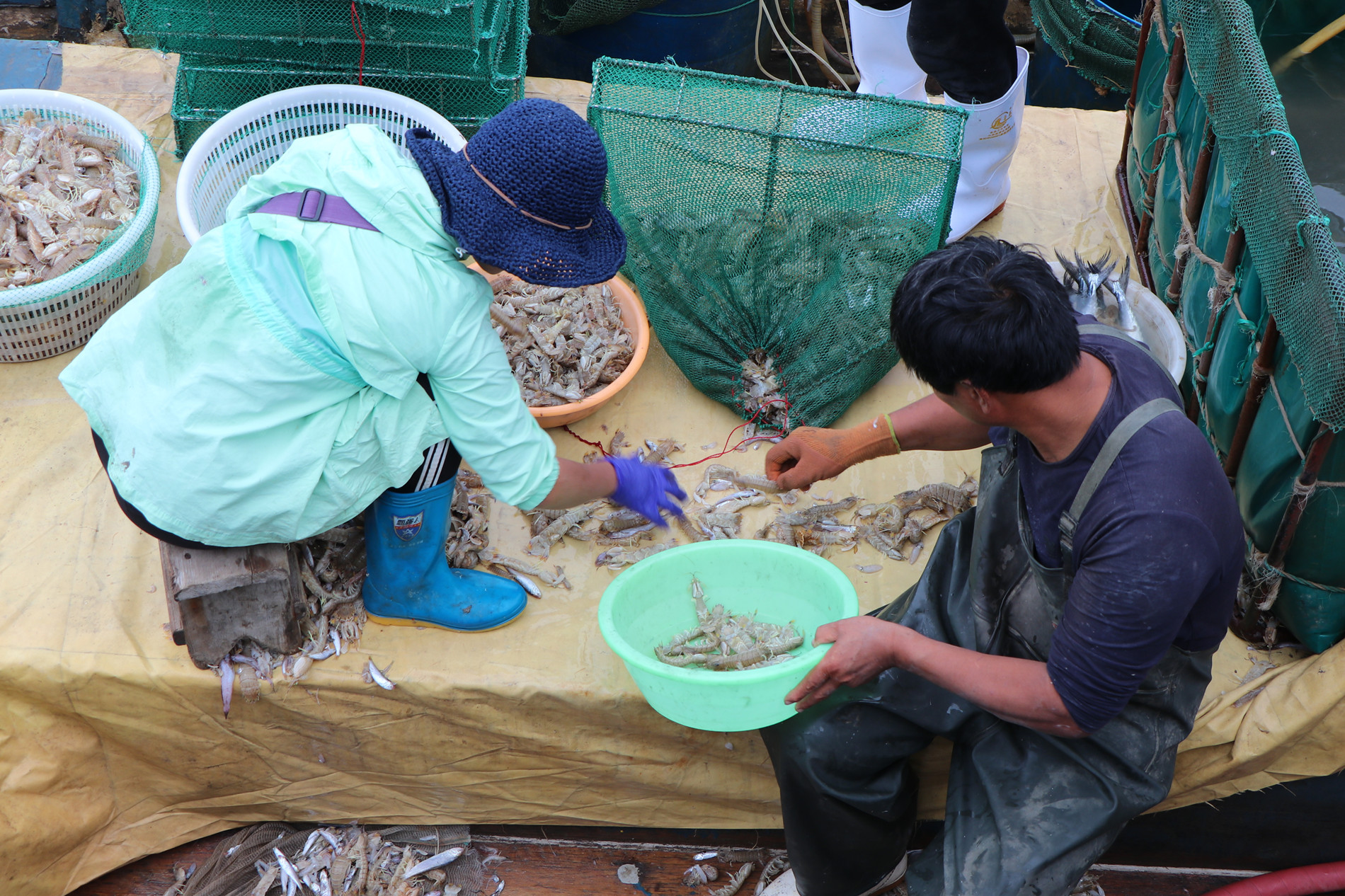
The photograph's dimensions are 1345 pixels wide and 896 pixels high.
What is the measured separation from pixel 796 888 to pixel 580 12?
362 centimetres

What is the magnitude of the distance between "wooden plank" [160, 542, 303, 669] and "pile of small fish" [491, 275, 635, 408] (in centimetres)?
91

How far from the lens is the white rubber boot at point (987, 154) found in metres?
3.37

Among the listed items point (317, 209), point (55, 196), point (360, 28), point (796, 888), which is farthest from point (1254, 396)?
point (55, 196)

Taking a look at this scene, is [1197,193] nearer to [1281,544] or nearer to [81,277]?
[1281,544]

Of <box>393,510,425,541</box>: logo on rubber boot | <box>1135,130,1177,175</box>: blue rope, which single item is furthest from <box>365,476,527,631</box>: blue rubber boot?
<box>1135,130,1177,175</box>: blue rope

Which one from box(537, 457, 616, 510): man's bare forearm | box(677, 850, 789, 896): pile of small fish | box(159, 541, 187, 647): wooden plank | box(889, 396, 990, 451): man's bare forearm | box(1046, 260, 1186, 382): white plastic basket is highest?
box(1046, 260, 1186, 382): white plastic basket

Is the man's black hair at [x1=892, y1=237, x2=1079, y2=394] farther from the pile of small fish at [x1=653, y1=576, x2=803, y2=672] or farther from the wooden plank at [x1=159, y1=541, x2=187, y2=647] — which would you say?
the wooden plank at [x1=159, y1=541, x2=187, y2=647]

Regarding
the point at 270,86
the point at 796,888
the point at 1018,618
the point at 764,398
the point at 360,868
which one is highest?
the point at 270,86

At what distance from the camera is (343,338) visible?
1881 mm

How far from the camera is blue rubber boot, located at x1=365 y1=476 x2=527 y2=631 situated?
2.41m

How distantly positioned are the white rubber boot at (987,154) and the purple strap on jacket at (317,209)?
2.06m

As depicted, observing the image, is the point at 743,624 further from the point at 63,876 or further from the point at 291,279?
the point at 63,876

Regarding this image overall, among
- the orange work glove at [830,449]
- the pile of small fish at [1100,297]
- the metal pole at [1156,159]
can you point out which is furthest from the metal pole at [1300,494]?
the metal pole at [1156,159]

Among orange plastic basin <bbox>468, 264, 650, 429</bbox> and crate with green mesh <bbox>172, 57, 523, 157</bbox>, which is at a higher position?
crate with green mesh <bbox>172, 57, 523, 157</bbox>
